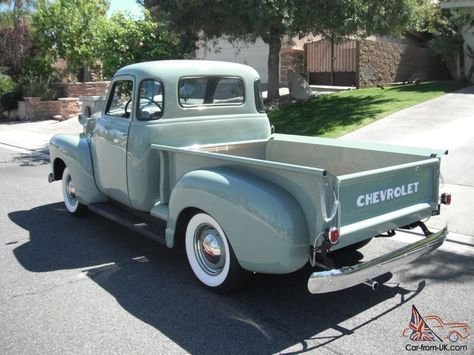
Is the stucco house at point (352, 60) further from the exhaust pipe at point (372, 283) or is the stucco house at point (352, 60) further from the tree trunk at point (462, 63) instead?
the exhaust pipe at point (372, 283)

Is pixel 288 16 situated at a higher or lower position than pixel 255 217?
higher

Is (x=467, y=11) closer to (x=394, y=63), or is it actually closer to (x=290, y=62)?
(x=394, y=63)

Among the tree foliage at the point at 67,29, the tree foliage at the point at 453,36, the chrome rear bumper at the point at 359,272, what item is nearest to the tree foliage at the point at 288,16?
the tree foliage at the point at 453,36

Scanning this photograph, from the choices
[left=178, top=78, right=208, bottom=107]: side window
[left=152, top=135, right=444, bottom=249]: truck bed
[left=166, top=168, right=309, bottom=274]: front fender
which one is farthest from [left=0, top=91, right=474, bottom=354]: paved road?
[left=178, top=78, right=208, bottom=107]: side window

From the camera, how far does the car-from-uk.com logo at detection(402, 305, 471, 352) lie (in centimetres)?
337

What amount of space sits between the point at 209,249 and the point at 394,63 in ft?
59.0

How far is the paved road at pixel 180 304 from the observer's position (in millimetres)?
3428

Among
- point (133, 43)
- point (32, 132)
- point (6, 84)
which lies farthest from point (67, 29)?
point (133, 43)

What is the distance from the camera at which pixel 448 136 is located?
10.2 m

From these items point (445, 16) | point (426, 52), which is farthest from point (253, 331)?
point (426, 52)

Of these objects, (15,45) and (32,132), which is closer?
(32,132)

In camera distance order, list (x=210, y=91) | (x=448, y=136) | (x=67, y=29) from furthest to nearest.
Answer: (x=67, y=29) < (x=448, y=136) < (x=210, y=91)

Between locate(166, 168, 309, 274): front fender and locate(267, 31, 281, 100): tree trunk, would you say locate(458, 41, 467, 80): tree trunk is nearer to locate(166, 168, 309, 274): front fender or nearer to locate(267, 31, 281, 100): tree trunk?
locate(267, 31, 281, 100): tree trunk

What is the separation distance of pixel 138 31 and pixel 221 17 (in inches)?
120
